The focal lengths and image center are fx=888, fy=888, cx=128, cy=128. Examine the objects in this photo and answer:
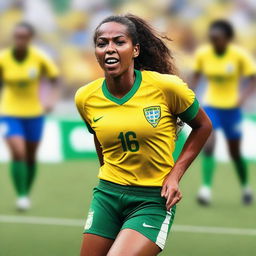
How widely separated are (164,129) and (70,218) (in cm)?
523

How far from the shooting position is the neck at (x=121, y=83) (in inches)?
214

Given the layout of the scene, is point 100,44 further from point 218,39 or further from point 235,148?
point 235,148

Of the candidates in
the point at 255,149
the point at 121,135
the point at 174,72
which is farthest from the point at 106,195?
the point at 255,149

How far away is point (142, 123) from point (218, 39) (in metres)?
6.36

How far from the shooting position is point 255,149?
1485 cm

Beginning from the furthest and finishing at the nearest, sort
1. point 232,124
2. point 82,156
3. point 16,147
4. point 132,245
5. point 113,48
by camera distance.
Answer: point 82,156, point 232,124, point 16,147, point 113,48, point 132,245

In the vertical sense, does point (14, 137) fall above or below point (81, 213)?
above

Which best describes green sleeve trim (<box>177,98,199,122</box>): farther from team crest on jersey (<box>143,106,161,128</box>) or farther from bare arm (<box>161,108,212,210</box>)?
team crest on jersey (<box>143,106,161,128</box>)

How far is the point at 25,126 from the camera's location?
11.3 meters

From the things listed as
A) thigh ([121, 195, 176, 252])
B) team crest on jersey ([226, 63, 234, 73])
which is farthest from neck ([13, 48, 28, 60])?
thigh ([121, 195, 176, 252])

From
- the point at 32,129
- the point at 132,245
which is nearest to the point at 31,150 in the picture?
the point at 32,129

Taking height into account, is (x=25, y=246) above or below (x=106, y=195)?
below

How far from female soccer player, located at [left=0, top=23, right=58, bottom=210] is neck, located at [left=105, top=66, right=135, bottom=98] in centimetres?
556

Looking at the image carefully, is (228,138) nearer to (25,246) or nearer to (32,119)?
(32,119)
